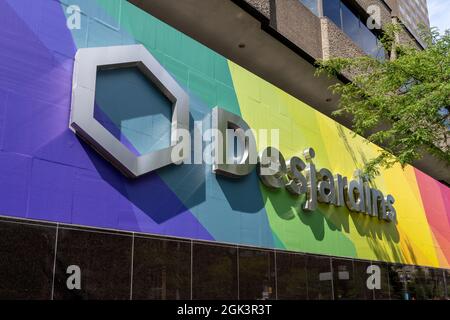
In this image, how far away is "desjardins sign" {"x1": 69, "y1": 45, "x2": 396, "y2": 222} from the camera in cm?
805

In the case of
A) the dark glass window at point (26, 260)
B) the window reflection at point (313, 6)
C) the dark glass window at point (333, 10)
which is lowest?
the dark glass window at point (26, 260)

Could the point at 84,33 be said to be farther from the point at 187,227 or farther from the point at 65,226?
the point at 187,227

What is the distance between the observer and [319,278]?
480 inches

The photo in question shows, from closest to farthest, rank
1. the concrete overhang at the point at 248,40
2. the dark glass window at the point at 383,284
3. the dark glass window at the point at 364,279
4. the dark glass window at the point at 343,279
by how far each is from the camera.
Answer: the dark glass window at the point at 343,279, the concrete overhang at the point at 248,40, the dark glass window at the point at 364,279, the dark glass window at the point at 383,284

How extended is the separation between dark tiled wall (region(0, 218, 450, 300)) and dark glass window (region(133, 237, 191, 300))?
0.02 meters

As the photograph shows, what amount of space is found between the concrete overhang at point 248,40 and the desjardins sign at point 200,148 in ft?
11.8

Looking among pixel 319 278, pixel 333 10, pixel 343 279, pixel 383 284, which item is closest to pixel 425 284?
pixel 383 284

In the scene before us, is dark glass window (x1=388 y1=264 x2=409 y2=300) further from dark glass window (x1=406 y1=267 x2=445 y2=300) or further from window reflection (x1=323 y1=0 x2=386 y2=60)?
window reflection (x1=323 y1=0 x2=386 y2=60)

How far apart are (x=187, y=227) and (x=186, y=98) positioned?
249cm

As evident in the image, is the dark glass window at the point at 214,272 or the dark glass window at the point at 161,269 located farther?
the dark glass window at the point at 214,272

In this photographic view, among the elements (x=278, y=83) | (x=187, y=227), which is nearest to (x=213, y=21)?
(x=278, y=83)

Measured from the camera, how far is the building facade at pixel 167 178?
23.7 feet

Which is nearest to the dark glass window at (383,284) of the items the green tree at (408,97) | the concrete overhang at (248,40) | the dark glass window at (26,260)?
the green tree at (408,97)

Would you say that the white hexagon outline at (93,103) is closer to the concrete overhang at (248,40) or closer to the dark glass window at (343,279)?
the concrete overhang at (248,40)
